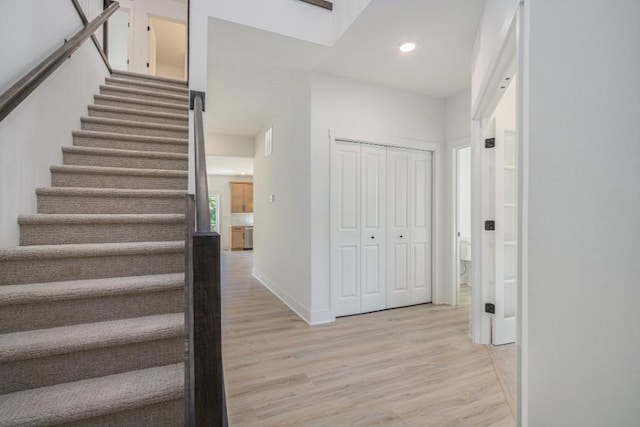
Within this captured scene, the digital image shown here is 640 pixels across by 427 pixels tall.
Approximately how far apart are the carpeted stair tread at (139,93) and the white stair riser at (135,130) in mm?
718

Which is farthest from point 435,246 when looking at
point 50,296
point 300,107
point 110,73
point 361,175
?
point 110,73

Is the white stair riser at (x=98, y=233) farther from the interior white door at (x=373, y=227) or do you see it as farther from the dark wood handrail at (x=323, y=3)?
the dark wood handrail at (x=323, y=3)

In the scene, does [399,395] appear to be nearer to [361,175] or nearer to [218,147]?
[361,175]

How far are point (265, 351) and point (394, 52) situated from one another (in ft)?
9.69

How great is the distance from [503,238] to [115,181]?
10.6 feet

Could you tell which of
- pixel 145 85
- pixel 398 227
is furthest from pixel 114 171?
pixel 398 227

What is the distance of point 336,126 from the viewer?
130 inches

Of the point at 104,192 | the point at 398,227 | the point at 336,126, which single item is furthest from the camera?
the point at 398,227

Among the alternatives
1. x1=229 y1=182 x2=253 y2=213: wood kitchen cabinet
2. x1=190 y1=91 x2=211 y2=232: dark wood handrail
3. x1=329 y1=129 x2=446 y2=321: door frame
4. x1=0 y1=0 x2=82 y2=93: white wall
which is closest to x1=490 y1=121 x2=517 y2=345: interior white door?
x1=329 y1=129 x2=446 y2=321: door frame

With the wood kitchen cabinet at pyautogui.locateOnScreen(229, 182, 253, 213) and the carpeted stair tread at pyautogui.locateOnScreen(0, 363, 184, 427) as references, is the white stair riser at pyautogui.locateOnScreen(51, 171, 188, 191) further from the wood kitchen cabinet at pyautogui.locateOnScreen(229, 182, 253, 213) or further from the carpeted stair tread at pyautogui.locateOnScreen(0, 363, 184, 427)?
the wood kitchen cabinet at pyautogui.locateOnScreen(229, 182, 253, 213)

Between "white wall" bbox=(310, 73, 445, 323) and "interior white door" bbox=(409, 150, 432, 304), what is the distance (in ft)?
0.98

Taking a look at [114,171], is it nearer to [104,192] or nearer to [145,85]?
[104,192]

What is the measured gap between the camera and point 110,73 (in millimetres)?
3625

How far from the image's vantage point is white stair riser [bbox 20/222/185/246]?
1.82 meters
